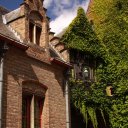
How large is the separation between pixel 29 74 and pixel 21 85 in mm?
756

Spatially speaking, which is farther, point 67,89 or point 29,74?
point 67,89

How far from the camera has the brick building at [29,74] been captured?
40.7 feet

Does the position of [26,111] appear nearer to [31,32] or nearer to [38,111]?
[38,111]

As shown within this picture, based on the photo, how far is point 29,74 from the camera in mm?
13672

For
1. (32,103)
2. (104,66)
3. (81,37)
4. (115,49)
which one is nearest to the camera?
(32,103)

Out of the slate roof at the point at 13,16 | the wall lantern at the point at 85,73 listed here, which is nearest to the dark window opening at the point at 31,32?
the slate roof at the point at 13,16

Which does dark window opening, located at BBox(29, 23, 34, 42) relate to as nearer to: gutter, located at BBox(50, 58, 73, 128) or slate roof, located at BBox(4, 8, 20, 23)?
slate roof, located at BBox(4, 8, 20, 23)

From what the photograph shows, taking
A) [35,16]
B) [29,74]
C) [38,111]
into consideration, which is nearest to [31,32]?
[35,16]

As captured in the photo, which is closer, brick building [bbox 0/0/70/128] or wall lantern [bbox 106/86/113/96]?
brick building [bbox 0/0/70/128]

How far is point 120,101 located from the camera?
783 inches

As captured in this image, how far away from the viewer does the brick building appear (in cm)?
1239

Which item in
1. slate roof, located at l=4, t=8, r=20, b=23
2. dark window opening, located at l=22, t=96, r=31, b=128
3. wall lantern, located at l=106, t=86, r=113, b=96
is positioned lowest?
dark window opening, located at l=22, t=96, r=31, b=128

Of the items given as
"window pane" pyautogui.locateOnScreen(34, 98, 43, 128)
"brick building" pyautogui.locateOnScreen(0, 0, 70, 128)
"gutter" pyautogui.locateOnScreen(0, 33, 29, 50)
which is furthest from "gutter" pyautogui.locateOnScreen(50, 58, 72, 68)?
"gutter" pyautogui.locateOnScreen(0, 33, 29, 50)

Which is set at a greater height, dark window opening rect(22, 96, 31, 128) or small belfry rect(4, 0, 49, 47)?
small belfry rect(4, 0, 49, 47)
